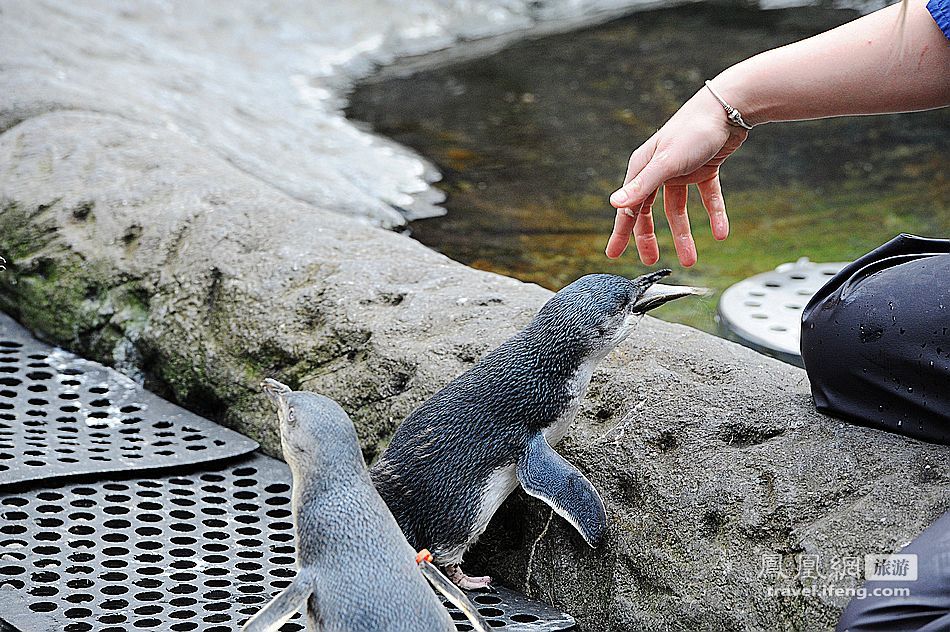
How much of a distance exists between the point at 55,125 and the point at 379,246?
5.14ft

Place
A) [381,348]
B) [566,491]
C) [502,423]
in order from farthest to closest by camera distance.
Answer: [381,348] < [502,423] < [566,491]

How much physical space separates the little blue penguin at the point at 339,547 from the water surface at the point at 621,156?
238cm

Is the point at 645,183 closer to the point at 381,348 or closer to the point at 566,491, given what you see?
the point at 566,491

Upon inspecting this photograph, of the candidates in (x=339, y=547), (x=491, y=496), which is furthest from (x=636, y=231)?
(x=339, y=547)

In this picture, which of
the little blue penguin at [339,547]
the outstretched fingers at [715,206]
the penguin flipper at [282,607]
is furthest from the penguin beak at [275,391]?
the outstretched fingers at [715,206]

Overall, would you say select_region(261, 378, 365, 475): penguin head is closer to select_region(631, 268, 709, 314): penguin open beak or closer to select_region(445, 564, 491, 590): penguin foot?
select_region(445, 564, 491, 590): penguin foot

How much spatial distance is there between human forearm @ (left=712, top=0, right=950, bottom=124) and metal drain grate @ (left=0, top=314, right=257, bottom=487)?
4.71ft

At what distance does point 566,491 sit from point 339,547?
1.61ft

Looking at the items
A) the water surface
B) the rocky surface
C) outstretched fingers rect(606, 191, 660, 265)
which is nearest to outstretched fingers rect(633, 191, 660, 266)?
outstretched fingers rect(606, 191, 660, 265)

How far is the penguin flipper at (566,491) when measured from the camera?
197cm

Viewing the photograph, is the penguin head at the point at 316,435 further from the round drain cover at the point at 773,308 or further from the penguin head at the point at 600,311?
the round drain cover at the point at 773,308

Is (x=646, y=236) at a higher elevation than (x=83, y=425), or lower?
higher

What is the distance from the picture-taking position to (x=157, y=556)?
2.20m

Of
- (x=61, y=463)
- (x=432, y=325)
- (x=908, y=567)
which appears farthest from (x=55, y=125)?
(x=908, y=567)
